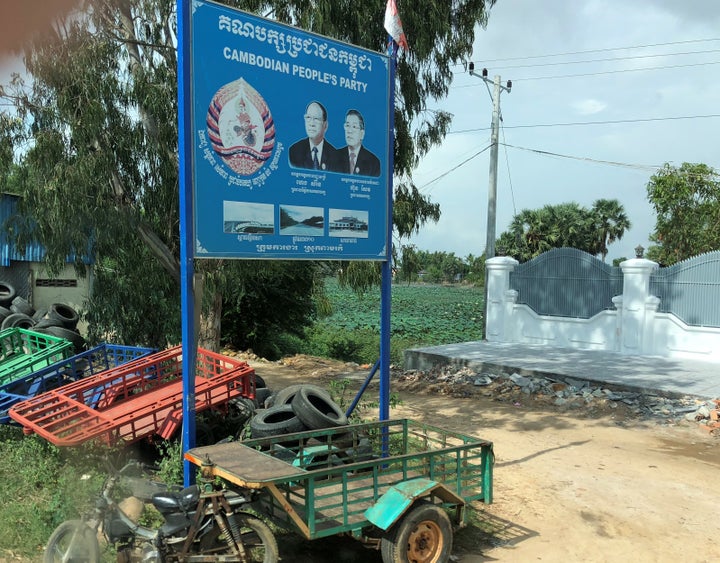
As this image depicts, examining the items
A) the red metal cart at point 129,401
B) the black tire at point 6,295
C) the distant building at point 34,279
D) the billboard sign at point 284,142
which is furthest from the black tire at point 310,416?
the distant building at point 34,279

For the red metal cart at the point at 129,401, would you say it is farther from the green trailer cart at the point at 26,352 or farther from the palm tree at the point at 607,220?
the palm tree at the point at 607,220

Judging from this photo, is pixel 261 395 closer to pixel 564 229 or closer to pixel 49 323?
pixel 49 323

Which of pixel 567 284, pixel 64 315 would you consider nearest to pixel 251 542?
pixel 64 315

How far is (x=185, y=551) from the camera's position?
3.88 metres

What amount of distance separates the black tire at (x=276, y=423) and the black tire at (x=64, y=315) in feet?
17.4

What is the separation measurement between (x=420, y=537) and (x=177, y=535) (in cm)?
162

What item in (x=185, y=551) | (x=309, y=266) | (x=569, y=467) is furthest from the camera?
(x=309, y=266)

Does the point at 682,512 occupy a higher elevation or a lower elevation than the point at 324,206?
lower

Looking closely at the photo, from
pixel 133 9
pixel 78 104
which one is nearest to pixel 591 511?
pixel 78 104

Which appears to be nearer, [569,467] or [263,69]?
[263,69]

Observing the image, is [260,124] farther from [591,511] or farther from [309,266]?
[309,266]

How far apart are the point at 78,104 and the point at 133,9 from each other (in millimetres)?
2026

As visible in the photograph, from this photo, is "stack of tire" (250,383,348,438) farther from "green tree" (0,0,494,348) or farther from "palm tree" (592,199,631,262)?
"palm tree" (592,199,631,262)

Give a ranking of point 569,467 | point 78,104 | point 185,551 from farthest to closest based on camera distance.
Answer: point 78,104
point 569,467
point 185,551
